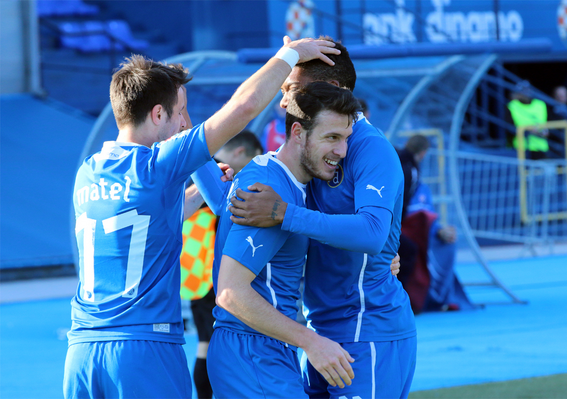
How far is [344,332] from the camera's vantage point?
98.2 inches

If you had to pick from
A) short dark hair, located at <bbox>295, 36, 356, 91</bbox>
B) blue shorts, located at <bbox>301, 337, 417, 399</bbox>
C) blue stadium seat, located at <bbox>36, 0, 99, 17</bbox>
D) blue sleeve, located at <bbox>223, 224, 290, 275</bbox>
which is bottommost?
blue shorts, located at <bbox>301, 337, 417, 399</bbox>

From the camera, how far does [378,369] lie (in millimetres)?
2443

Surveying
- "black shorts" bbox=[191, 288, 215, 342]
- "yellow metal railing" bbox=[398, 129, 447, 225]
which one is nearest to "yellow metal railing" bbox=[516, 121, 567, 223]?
"yellow metal railing" bbox=[398, 129, 447, 225]

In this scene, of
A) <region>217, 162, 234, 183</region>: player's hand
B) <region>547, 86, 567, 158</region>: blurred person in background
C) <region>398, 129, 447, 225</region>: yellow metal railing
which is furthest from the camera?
<region>547, 86, 567, 158</region>: blurred person in background

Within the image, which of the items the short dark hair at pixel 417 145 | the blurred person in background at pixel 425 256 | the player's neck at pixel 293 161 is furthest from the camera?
the short dark hair at pixel 417 145

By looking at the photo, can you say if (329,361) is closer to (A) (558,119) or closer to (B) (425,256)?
(B) (425,256)

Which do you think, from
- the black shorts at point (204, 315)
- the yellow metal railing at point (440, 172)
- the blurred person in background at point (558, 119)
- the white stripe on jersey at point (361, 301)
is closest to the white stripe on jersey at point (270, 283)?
the white stripe on jersey at point (361, 301)

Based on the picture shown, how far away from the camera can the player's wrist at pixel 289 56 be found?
7.87ft

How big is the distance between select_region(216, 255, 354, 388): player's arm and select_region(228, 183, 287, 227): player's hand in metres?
0.14

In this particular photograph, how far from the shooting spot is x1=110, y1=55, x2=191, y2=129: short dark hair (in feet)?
8.12

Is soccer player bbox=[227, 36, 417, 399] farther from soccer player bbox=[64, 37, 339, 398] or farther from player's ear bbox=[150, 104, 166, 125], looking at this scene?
player's ear bbox=[150, 104, 166, 125]

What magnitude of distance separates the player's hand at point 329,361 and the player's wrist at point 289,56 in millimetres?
937

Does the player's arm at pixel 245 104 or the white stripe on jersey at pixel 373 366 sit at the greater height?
the player's arm at pixel 245 104

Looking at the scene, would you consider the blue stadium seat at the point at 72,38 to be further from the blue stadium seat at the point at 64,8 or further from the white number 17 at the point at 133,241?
the white number 17 at the point at 133,241
